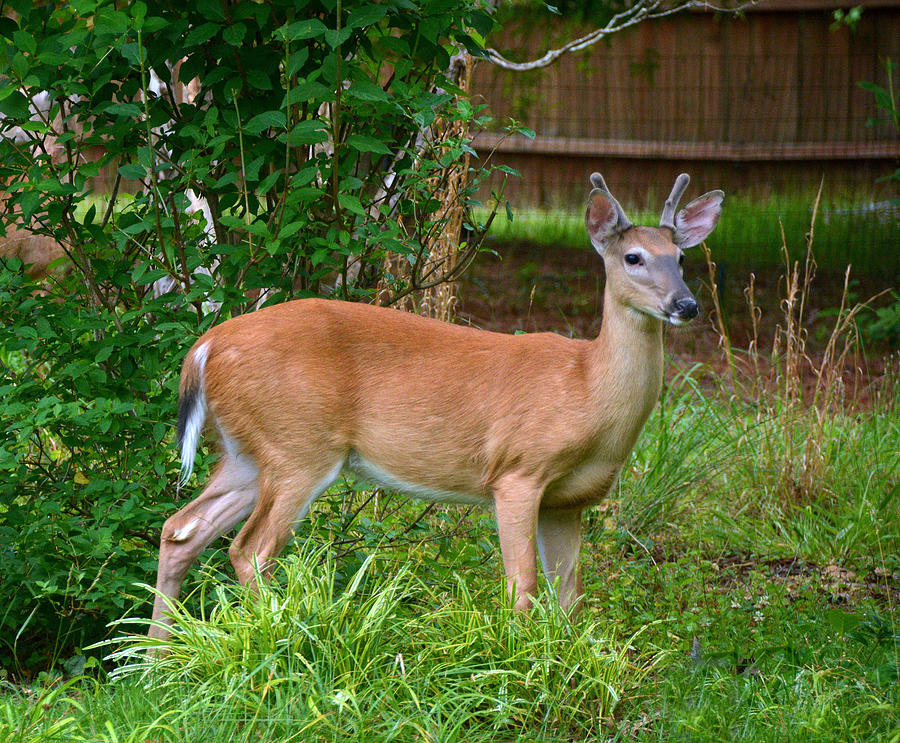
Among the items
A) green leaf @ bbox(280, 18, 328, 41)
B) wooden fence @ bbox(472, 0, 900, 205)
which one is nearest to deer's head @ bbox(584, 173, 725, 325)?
green leaf @ bbox(280, 18, 328, 41)

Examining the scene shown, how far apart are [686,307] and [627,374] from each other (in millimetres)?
356

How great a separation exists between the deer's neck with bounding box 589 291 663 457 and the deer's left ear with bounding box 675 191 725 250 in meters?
0.48

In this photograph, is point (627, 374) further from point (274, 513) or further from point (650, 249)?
point (274, 513)

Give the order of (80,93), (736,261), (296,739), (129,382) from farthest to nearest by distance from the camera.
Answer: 1. (736,261)
2. (129,382)
3. (80,93)
4. (296,739)

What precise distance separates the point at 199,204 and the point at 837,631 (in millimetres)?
3980

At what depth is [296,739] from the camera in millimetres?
3197

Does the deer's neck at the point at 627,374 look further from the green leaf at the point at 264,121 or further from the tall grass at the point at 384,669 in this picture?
the green leaf at the point at 264,121

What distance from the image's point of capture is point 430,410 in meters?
4.38

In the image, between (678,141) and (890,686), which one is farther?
(678,141)

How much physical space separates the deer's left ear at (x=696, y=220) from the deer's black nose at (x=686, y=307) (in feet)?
1.90

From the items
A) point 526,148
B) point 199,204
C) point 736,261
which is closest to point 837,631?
point 199,204

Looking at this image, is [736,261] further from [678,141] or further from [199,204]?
[199,204]

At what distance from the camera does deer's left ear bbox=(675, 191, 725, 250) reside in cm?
452

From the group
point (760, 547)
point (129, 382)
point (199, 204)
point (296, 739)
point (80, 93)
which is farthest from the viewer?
point (199, 204)
